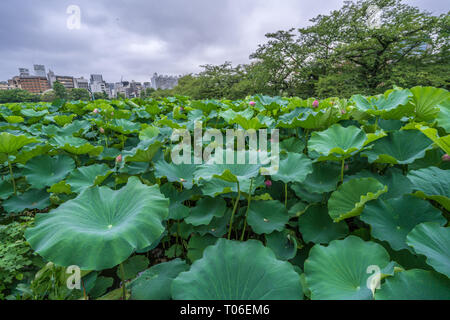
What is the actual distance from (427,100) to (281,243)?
3.86 ft

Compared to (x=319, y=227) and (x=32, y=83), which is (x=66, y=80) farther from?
(x=319, y=227)

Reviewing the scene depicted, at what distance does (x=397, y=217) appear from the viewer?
2.92 feet

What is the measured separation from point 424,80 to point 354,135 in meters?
12.8

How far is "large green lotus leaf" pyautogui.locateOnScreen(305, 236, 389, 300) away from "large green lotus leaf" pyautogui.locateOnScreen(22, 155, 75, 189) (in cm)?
172

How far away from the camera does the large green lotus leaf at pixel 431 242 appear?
0.64 m

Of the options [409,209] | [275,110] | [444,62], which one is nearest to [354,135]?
[409,209]

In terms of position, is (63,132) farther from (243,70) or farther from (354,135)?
(243,70)

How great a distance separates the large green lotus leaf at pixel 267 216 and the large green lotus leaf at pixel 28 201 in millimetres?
1477

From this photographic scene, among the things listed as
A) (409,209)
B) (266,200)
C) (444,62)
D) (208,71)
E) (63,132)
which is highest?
(208,71)

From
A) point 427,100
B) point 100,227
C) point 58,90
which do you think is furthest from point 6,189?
point 58,90

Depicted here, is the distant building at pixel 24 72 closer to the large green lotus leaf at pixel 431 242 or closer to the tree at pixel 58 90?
the tree at pixel 58 90

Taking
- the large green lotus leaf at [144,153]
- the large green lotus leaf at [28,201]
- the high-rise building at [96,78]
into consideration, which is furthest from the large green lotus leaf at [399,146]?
the high-rise building at [96,78]

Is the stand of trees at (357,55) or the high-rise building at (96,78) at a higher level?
the high-rise building at (96,78)

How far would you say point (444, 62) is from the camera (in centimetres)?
1113
